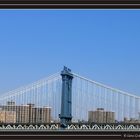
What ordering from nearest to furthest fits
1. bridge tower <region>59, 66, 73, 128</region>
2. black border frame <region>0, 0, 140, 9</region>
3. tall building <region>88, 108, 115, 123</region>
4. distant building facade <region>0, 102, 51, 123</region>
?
black border frame <region>0, 0, 140, 9</region> < tall building <region>88, 108, 115, 123</region> < distant building facade <region>0, 102, 51, 123</region> < bridge tower <region>59, 66, 73, 128</region>

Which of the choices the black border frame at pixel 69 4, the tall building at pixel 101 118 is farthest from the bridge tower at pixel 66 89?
the black border frame at pixel 69 4

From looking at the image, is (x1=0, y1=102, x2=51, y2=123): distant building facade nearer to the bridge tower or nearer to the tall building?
the tall building

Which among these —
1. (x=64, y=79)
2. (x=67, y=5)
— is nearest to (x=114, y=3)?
(x=67, y=5)

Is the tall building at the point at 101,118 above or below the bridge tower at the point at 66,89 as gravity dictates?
below

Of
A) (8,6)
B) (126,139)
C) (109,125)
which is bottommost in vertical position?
(109,125)

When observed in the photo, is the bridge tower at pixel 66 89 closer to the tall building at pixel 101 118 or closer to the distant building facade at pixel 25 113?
the distant building facade at pixel 25 113

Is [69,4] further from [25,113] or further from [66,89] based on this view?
[66,89]

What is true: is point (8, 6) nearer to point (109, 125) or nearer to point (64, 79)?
point (109, 125)

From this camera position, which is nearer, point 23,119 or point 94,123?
point 94,123

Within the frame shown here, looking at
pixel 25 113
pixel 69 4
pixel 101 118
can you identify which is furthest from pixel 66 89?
pixel 69 4

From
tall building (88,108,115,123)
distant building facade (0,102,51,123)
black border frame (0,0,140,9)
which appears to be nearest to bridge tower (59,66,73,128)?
distant building facade (0,102,51,123)

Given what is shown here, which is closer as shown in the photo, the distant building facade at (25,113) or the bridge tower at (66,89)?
the distant building facade at (25,113)
